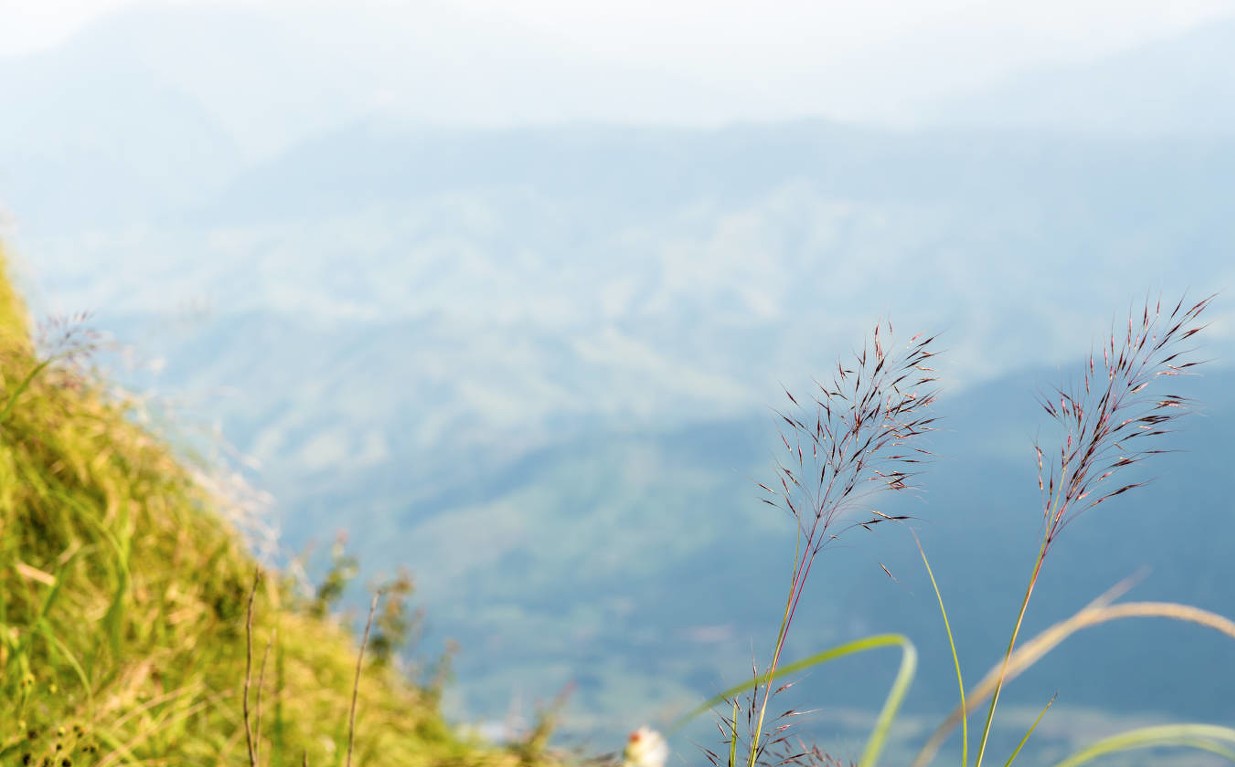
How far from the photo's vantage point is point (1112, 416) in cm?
112

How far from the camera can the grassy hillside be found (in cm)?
246

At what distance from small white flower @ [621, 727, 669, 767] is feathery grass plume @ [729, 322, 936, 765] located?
0.10m

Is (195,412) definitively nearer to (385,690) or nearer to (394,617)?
(385,690)

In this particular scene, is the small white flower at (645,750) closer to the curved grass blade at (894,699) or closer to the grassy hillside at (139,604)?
the curved grass blade at (894,699)

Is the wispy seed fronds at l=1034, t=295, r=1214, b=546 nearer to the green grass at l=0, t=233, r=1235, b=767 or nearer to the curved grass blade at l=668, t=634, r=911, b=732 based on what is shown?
the green grass at l=0, t=233, r=1235, b=767

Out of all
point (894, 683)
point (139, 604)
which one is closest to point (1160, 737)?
point (894, 683)

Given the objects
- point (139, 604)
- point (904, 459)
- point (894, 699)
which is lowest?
point (894, 699)

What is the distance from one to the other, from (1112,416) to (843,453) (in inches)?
10.2

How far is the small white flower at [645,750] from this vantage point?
1213mm

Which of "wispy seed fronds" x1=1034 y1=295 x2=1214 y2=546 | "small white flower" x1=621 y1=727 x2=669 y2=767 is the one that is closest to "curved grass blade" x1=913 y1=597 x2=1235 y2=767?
"wispy seed fronds" x1=1034 y1=295 x2=1214 y2=546

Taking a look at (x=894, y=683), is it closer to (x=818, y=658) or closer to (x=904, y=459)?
(x=818, y=658)

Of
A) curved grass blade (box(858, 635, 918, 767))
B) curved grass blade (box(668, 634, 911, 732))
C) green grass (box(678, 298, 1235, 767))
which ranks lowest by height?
curved grass blade (box(858, 635, 918, 767))

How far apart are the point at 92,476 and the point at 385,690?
195cm

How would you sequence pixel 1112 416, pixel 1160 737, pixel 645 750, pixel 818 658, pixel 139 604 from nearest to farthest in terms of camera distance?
pixel 1160 737 → pixel 818 658 → pixel 1112 416 → pixel 645 750 → pixel 139 604
